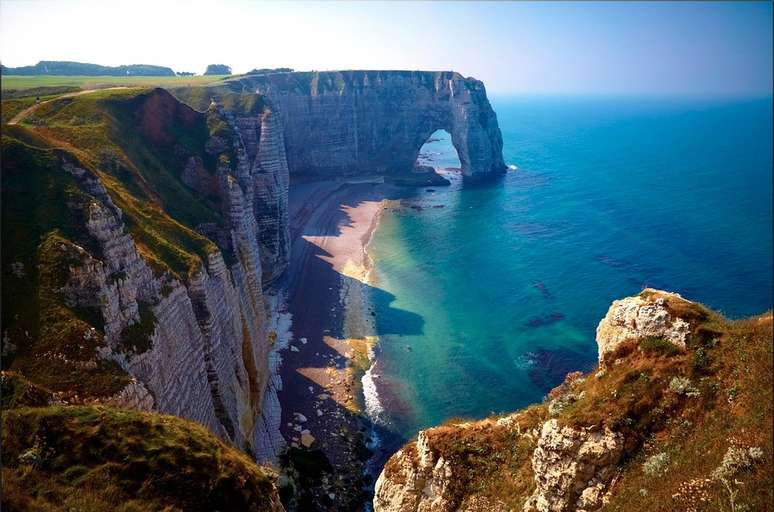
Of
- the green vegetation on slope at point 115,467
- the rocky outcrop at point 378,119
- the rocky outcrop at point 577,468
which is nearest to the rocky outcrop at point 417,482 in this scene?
the rocky outcrop at point 577,468

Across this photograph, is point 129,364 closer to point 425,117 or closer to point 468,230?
point 468,230

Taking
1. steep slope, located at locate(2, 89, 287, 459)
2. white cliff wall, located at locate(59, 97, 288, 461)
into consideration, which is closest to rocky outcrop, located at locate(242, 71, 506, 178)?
steep slope, located at locate(2, 89, 287, 459)

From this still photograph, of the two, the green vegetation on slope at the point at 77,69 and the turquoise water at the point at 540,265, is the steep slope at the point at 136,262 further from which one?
the green vegetation on slope at the point at 77,69

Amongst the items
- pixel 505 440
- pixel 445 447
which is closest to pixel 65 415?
pixel 445 447

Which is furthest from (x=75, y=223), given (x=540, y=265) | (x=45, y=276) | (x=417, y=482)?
(x=540, y=265)

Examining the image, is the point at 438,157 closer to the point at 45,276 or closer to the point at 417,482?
the point at 45,276

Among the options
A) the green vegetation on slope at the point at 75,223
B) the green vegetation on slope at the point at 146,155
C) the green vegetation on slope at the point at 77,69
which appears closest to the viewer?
the green vegetation on slope at the point at 75,223

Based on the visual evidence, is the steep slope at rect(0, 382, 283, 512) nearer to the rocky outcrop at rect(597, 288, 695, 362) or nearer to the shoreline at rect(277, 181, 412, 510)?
the rocky outcrop at rect(597, 288, 695, 362)
